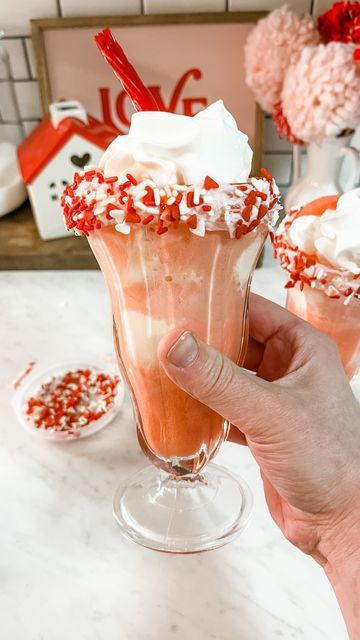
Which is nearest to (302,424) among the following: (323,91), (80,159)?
(323,91)

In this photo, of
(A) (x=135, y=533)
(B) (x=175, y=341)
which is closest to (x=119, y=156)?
(B) (x=175, y=341)

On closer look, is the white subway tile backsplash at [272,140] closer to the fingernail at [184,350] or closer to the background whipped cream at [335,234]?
the background whipped cream at [335,234]

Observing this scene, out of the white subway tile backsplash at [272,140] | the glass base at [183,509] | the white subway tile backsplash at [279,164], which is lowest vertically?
the glass base at [183,509]

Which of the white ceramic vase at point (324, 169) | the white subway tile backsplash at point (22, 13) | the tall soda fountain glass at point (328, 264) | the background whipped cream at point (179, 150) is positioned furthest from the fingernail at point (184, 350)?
the white subway tile backsplash at point (22, 13)

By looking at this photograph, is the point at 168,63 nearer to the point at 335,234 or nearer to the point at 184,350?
the point at 335,234

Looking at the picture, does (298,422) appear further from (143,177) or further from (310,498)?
(143,177)

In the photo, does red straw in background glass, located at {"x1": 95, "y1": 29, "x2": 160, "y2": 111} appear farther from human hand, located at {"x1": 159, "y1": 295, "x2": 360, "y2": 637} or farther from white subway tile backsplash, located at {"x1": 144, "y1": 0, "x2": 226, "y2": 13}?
white subway tile backsplash, located at {"x1": 144, "y1": 0, "x2": 226, "y2": 13}
